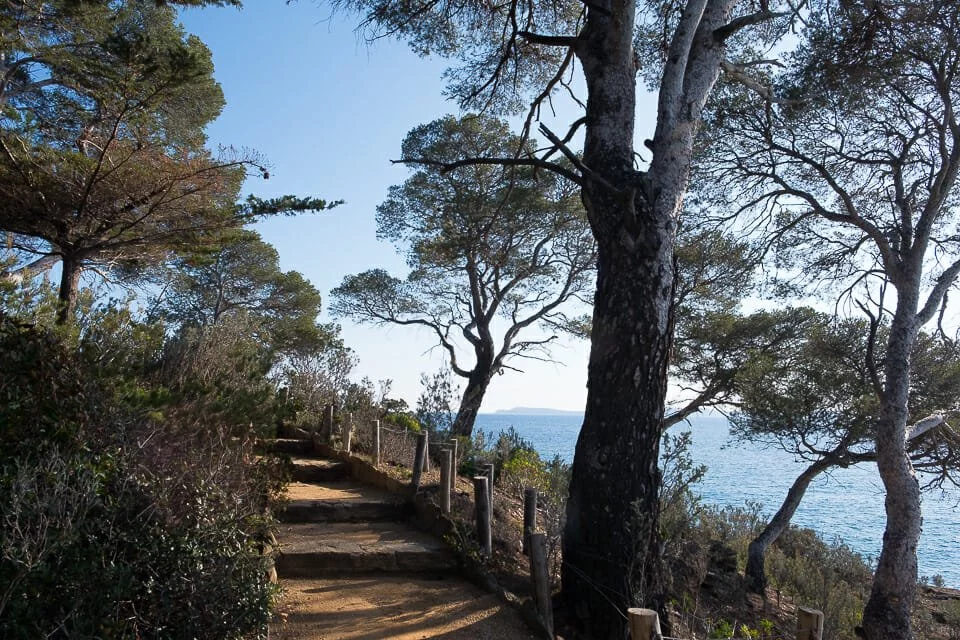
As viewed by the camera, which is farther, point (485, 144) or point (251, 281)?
point (251, 281)

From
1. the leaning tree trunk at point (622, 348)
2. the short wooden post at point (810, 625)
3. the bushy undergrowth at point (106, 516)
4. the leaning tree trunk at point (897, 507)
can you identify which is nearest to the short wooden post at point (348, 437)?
the bushy undergrowth at point (106, 516)

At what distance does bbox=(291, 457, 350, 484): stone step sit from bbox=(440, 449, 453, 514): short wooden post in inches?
96.7

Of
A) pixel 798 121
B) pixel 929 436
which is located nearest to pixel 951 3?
pixel 798 121

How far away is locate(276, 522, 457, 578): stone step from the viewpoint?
496cm

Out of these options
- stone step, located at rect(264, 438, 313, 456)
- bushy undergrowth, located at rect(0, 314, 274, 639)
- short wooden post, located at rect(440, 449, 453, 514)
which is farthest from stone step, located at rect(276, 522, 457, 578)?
stone step, located at rect(264, 438, 313, 456)

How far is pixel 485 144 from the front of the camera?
1339cm

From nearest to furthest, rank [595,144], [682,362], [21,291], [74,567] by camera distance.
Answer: [74,567]
[21,291]
[595,144]
[682,362]

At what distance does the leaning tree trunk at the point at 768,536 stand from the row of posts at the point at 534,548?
201 inches

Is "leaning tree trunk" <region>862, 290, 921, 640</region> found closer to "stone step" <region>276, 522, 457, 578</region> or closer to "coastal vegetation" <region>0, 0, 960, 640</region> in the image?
"coastal vegetation" <region>0, 0, 960, 640</region>

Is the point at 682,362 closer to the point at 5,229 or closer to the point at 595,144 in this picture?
the point at 595,144

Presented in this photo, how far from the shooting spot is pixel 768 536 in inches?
380

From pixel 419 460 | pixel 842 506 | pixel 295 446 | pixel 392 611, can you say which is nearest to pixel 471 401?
pixel 295 446

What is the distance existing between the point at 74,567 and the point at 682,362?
1109 centimetres

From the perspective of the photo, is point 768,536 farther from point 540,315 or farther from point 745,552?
point 540,315
